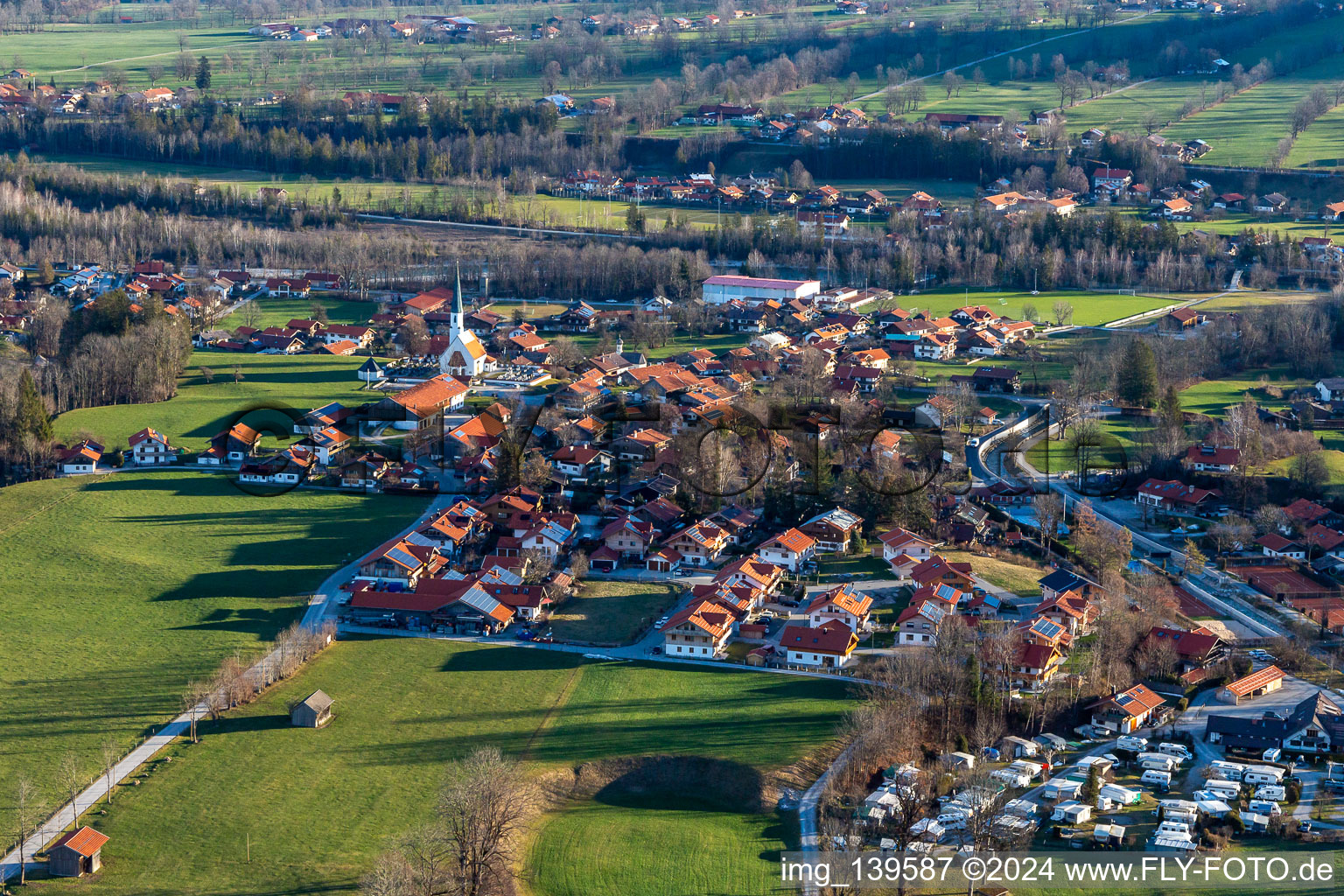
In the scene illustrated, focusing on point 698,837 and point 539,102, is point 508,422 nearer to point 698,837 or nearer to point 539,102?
point 698,837

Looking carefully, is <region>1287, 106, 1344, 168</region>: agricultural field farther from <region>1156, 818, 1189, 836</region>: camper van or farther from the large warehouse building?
<region>1156, 818, 1189, 836</region>: camper van

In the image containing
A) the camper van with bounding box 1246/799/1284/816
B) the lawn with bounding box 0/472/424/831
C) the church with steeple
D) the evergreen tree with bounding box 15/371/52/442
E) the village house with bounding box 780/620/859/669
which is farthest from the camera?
Answer: the church with steeple

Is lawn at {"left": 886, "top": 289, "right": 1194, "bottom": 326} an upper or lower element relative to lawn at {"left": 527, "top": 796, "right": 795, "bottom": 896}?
upper

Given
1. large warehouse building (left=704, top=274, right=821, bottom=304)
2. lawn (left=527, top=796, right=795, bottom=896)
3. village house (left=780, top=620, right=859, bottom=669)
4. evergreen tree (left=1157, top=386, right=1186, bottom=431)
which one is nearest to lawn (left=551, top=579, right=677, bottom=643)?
village house (left=780, top=620, right=859, bottom=669)

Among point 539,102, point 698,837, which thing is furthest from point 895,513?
point 539,102

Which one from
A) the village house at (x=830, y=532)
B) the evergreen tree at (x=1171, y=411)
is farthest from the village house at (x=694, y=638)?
the evergreen tree at (x=1171, y=411)
